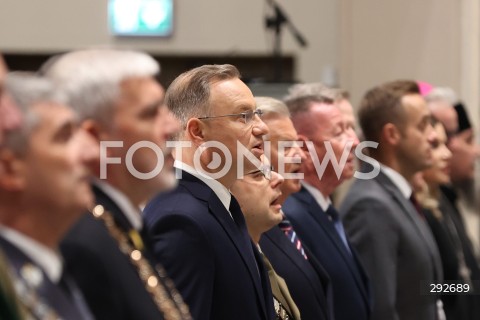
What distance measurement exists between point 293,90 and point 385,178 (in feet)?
1.72

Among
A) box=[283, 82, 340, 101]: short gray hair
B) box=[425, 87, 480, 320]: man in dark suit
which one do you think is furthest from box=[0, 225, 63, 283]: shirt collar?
box=[425, 87, 480, 320]: man in dark suit

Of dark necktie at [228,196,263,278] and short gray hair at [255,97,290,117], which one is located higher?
short gray hair at [255,97,290,117]

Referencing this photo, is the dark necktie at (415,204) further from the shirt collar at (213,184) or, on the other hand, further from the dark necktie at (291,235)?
the shirt collar at (213,184)

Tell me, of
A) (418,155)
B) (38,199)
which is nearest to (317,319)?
(418,155)

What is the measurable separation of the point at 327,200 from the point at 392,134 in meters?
0.63

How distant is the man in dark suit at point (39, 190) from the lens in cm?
158

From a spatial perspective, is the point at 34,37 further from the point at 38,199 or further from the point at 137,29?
the point at 38,199

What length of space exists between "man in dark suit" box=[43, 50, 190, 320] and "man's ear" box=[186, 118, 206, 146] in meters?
0.96

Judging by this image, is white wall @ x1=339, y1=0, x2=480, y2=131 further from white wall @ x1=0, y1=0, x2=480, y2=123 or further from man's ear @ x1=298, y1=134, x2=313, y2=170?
man's ear @ x1=298, y1=134, x2=313, y2=170

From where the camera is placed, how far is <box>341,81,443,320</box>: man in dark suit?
411 cm

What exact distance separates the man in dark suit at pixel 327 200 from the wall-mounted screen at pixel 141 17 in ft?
13.6

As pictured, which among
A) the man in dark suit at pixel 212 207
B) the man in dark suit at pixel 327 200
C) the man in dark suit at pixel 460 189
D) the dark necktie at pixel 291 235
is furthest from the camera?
the man in dark suit at pixel 460 189

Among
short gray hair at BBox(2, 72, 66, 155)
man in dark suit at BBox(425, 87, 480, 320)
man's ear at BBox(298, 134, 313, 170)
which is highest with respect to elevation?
short gray hair at BBox(2, 72, 66, 155)

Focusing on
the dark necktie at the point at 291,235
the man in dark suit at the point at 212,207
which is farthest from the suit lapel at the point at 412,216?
the man in dark suit at the point at 212,207
